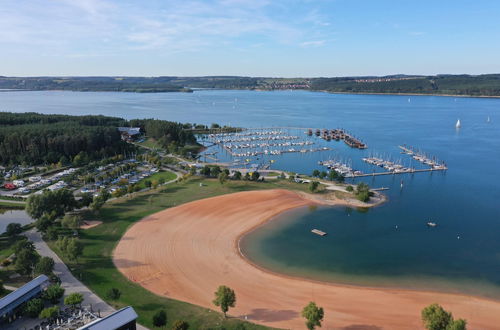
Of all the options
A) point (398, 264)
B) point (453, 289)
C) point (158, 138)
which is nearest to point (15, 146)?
point (158, 138)

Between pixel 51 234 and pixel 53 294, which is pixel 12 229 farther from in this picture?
pixel 53 294

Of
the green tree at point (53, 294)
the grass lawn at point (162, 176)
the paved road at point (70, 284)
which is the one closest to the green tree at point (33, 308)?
the green tree at point (53, 294)

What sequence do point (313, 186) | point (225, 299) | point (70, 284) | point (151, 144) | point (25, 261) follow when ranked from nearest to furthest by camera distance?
point (225, 299) → point (25, 261) → point (70, 284) → point (313, 186) → point (151, 144)

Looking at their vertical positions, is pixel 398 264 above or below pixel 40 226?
below

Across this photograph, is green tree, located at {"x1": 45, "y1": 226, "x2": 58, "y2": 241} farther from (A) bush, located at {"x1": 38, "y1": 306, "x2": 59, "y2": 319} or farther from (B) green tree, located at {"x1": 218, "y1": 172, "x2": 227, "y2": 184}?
(B) green tree, located at {"x1": 218, "y1": 172, "x2": 227, "y2": 184}

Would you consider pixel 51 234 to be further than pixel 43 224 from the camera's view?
No

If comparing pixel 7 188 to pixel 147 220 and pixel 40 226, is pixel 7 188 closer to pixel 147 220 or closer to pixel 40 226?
pixel 40 226

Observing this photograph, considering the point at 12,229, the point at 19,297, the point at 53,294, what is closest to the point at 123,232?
the point at 12,229
